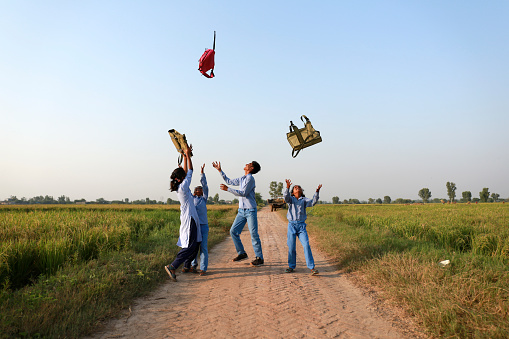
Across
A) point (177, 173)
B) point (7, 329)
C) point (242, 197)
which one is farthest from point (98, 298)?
point (242, 197)

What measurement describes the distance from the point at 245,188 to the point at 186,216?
4.64 feet

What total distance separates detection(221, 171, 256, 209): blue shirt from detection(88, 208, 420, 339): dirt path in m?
1.45

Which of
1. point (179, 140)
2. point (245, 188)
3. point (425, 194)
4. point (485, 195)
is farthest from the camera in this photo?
point (425, 194)

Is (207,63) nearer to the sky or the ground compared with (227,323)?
nearer to the sky

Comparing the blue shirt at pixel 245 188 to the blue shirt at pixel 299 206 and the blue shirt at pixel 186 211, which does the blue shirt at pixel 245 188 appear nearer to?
the blue shirt at pixel 299 206

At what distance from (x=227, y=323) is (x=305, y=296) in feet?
5.06

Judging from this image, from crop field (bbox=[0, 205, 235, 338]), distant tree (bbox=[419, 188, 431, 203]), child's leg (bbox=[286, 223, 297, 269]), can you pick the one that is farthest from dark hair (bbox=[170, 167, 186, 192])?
distant tree (bbox=[419, 188, 431, 203])

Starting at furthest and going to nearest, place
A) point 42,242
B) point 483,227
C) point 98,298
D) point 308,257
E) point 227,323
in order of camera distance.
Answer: point 483,227
point 42,242
point 308,257
point 98,298
point 227,323

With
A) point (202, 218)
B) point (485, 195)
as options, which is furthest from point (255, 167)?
point (485, 195)

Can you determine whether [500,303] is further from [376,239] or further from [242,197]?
[376,239]

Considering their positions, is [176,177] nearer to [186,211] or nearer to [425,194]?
[186,211]

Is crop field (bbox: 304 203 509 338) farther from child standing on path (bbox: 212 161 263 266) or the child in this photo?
the child

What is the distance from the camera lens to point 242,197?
6664 millimetres

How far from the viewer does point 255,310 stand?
4012 millimetres
